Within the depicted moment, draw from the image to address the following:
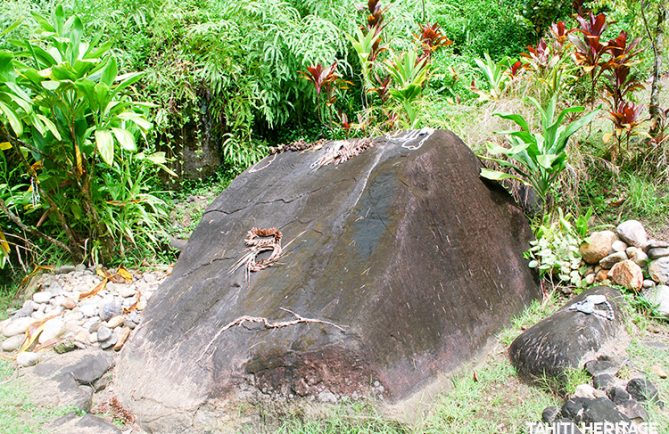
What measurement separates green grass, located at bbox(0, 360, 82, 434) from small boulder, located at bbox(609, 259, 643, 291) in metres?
3.15

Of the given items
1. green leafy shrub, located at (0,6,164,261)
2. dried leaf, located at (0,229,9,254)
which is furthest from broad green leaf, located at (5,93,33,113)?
dried leaf, located at (0,229,9,254)

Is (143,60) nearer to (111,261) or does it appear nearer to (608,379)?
(111,261)

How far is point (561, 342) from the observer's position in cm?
278

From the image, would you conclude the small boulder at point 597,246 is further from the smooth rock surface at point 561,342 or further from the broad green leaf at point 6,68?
the broad green leaf at point 6,68

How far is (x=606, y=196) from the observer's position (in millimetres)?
4168

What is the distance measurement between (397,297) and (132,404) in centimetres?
158

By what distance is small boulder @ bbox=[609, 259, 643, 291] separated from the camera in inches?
129

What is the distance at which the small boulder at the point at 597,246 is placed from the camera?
11.6ft

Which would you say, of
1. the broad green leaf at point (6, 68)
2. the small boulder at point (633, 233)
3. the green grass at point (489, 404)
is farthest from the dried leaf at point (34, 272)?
the small boulder at point (633, 233)

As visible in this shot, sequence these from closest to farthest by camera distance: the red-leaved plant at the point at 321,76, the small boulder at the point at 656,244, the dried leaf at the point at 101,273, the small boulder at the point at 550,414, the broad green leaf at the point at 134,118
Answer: the small boulder at the point at 550,414 < the small boulder at the point at 656,244 < the broad green leaf at the point at 134,118 < the dried leaf at the point at 101,273 < the red-leaved plant at the point at 321,76

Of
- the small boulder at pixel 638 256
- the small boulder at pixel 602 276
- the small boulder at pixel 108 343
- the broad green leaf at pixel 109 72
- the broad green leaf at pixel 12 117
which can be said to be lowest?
the small boulder at pixel 108 343

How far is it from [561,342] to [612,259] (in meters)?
0.98

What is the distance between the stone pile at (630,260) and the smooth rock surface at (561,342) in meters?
0.36

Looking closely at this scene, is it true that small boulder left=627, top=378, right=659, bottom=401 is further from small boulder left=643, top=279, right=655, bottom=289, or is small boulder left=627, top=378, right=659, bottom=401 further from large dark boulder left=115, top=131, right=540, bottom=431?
small boulder left=643, top=279, right=655, bottom=289
